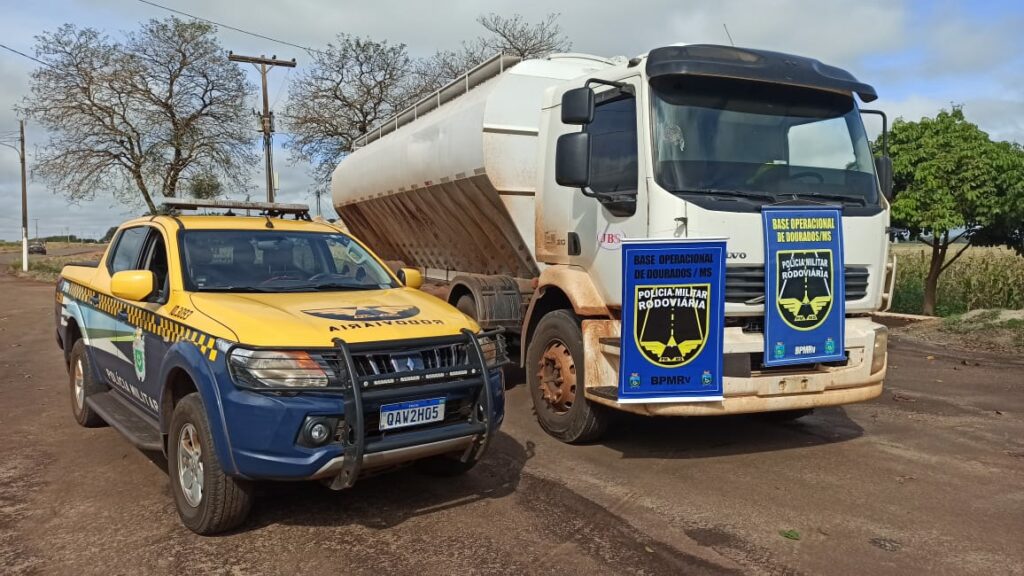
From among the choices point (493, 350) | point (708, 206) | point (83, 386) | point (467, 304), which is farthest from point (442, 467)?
point (83, 386)

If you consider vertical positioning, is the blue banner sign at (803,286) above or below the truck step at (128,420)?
above

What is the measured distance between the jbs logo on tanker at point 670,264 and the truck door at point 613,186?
256mm

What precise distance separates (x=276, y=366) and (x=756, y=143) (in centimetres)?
365

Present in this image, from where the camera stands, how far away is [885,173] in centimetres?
598

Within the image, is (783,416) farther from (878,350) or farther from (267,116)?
(267,116)

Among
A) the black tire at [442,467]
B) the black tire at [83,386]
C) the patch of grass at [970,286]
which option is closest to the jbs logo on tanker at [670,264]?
the black tire at [442,467]

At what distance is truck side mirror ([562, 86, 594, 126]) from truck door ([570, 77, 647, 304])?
0.97 feet

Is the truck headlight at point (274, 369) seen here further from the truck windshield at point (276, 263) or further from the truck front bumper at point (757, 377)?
the truck front bumper at point (757, 377)

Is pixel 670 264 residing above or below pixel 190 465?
above

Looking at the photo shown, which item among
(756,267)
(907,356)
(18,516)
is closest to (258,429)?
(18,516)

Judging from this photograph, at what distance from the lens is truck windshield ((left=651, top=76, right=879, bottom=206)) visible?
517cm

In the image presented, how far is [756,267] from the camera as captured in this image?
5129 millimetres

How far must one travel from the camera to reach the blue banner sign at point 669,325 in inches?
195

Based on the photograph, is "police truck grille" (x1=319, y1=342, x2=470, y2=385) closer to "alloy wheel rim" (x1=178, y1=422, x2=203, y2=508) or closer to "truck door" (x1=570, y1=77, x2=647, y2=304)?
"alloy wheel rim" (x1=178, y1=422, x2=203, y2=508)
